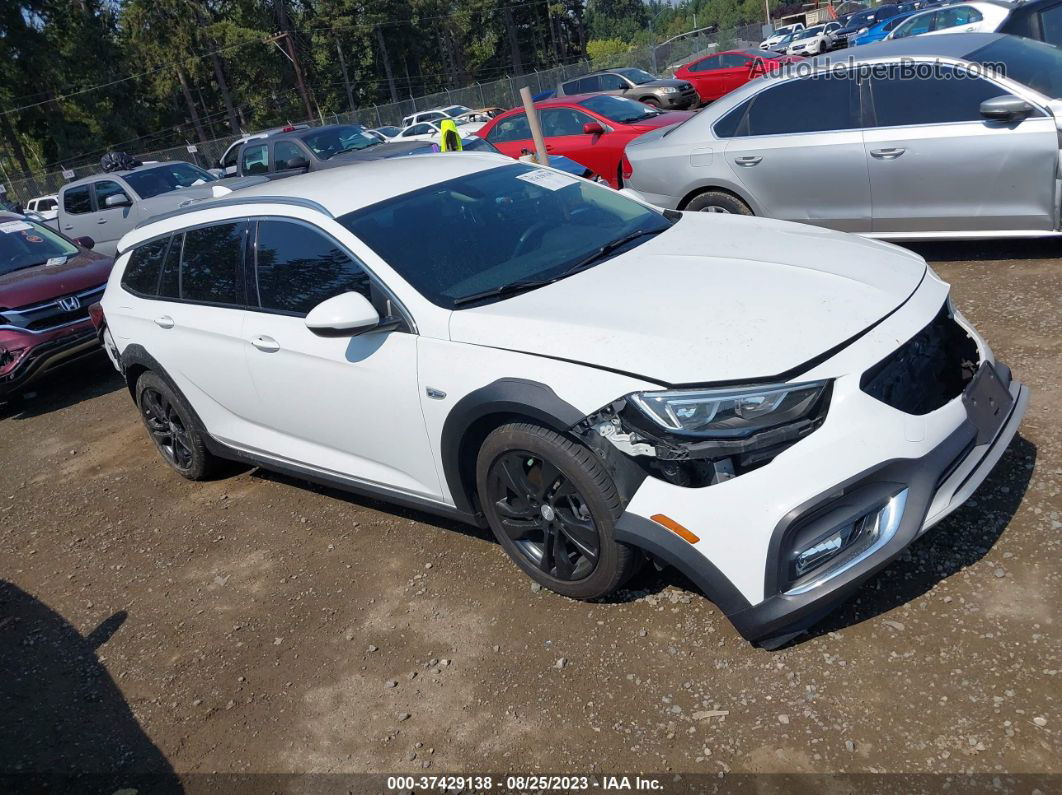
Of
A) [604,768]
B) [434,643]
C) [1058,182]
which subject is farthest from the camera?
[1058,182]

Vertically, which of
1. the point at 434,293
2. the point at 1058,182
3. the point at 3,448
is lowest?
the point at 3,448

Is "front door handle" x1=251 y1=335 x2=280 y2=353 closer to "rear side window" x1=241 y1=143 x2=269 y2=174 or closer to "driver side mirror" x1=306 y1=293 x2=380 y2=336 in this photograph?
"driver side mirror" x1=306 y1=293 x2=380 y2=336

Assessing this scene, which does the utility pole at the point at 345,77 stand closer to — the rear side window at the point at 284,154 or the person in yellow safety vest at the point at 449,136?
the rear side window at the point at 284,154

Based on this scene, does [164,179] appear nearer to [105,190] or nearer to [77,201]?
[105,190]

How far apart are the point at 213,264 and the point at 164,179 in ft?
33.2

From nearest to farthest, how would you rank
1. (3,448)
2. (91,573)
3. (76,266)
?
1. (91,573)
2. (3,448)
3. (76,266)

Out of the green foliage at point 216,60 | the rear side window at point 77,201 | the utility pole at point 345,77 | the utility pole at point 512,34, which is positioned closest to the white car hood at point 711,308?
the rear side window at point 77,201

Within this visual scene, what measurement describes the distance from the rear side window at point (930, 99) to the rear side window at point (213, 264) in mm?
4542

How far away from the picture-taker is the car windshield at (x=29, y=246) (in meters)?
8.85

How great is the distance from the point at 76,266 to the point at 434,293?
6783 millimetres

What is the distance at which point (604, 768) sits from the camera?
2.73m

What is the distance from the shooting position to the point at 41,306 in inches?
316

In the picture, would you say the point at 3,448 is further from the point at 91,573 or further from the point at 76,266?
the point at 91,573

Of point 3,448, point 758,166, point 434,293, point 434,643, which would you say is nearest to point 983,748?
point 434,643
